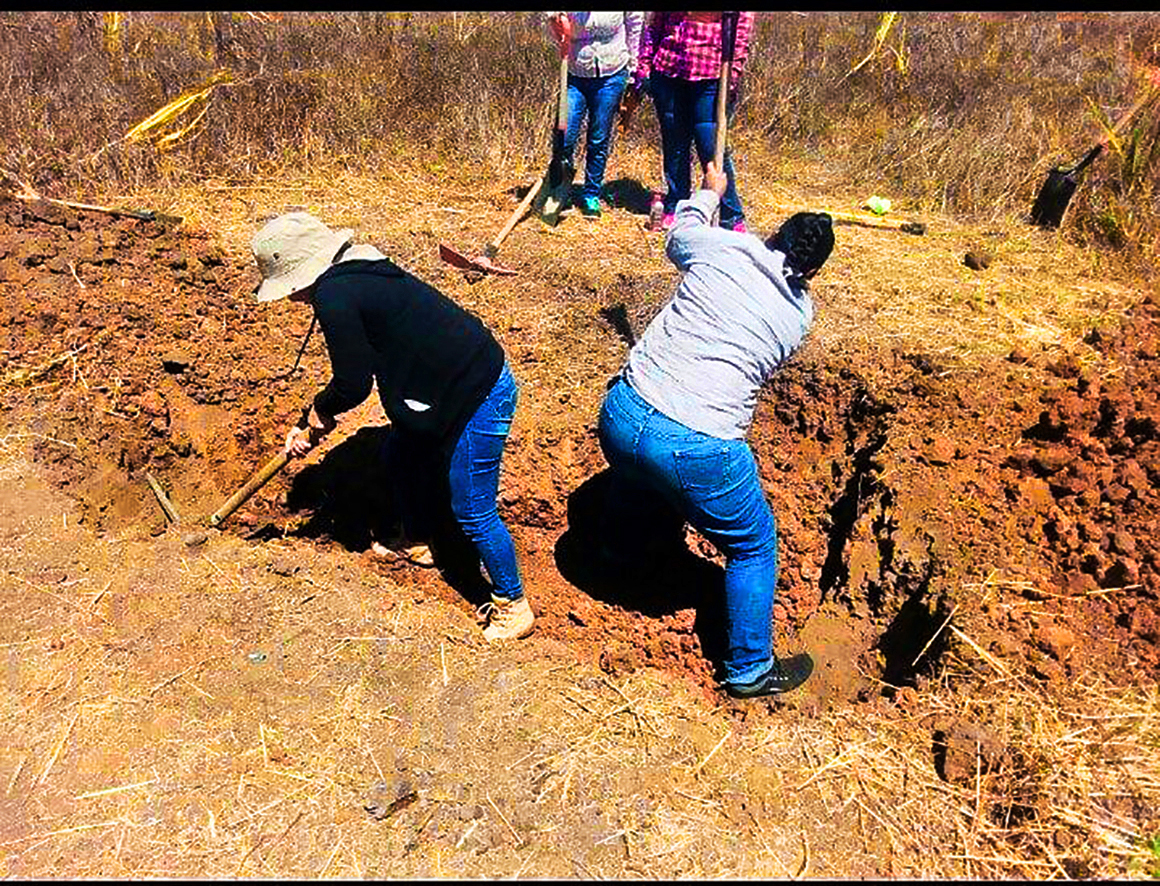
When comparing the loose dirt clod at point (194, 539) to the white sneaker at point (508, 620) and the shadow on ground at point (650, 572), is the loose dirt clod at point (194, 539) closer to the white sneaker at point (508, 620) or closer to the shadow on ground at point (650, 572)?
the white sneaker at point (508, 620)

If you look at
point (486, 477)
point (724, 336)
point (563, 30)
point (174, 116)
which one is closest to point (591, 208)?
point (563, 30)

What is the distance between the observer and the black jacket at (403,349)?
116 inches

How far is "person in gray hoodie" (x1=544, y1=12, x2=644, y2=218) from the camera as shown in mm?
5945

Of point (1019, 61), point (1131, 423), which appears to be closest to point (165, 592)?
point (1131, 423)

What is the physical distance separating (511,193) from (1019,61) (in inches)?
260

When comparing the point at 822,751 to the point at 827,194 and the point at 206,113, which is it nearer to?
the point at 827,194

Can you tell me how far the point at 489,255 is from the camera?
5.94 metres

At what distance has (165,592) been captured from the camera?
3.46 metres

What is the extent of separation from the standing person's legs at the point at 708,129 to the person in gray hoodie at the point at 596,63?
0.76 meters

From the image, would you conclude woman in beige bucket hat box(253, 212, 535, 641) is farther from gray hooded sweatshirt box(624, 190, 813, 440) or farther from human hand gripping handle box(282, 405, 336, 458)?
gray hooded sweatshirt box(624, 190, 813, 440)

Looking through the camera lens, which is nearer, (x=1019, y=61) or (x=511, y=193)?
(x=511, y=193)

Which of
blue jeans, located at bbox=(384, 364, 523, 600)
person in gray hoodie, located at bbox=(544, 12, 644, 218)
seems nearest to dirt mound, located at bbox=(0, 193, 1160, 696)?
blue jeans, located at bbox=(384, 364, 523, 600)

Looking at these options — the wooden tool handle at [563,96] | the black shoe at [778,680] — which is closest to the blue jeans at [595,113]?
the wooden tool handle at [563,96]

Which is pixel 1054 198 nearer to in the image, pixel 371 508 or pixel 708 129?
pixel 708 129
